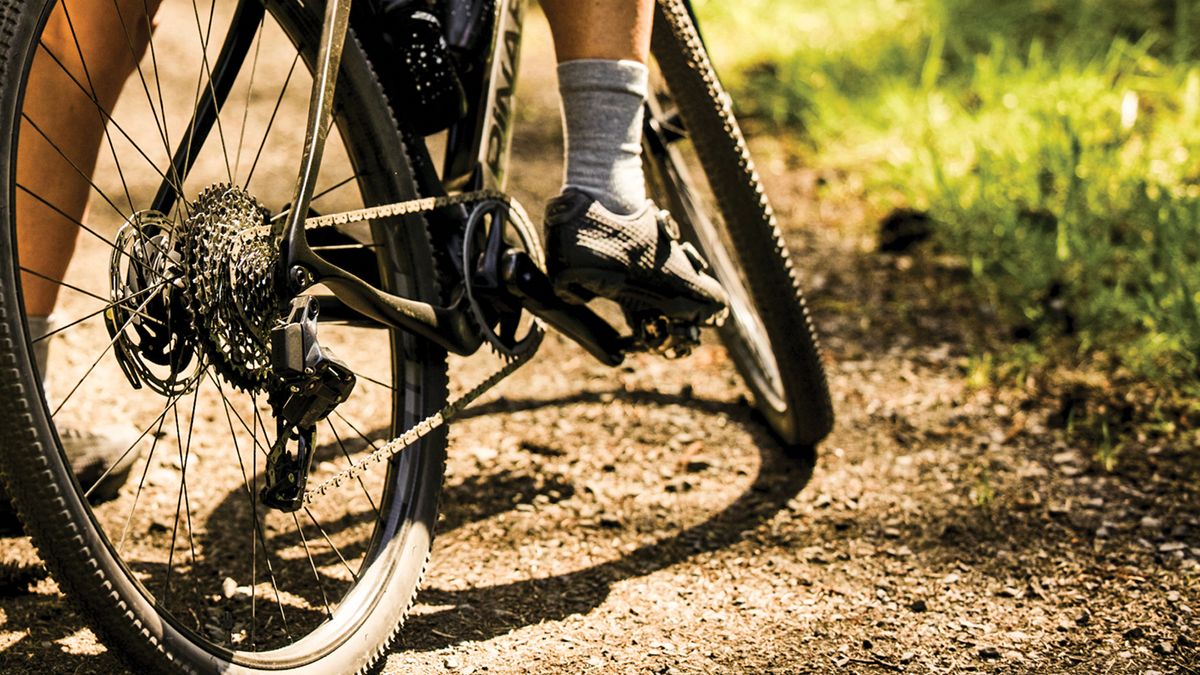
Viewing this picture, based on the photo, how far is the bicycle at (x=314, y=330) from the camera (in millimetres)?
1356

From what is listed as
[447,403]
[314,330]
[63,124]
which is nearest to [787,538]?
[447,403]

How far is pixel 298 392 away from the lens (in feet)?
5.00

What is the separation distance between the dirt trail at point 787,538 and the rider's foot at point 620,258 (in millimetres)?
487

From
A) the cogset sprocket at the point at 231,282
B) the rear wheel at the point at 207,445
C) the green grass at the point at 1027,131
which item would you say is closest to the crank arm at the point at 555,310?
the rear wheel at the point at 207,445

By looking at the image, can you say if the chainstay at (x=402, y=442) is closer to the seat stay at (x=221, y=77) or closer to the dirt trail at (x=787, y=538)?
the dirt trail at (x=787, y=538)

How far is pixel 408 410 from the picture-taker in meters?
1.84

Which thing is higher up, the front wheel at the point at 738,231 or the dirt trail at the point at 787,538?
the front wheel at the point at 738,231

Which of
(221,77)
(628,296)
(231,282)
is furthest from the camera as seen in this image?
(628,296)

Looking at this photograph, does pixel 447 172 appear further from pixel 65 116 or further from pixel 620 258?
pixel 65 116

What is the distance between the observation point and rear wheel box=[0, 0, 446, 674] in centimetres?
129

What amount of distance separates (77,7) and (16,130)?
1.90ft

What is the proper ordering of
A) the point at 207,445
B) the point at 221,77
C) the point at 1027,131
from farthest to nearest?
the point at 1027,131, the point at 207,445, the point at 221,77

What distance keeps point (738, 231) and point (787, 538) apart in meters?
0.58

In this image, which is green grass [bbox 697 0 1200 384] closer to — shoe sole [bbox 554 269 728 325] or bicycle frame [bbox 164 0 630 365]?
shoe sole [bbox 554 269 728 325]
